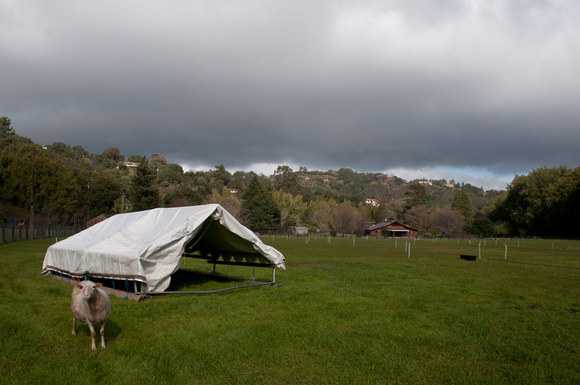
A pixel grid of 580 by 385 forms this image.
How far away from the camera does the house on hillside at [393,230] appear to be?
343 ft

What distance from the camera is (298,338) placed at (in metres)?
7.20

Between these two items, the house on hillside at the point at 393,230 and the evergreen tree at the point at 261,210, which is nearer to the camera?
the evergreen tree at the point at 261,210

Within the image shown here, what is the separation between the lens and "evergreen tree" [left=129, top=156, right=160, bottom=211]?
80250mm

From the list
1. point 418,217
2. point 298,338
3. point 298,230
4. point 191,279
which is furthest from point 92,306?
point 418,217

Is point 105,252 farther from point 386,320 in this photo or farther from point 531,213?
point 531,213

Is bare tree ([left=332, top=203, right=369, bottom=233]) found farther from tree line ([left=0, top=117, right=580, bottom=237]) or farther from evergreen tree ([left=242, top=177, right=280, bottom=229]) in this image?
evergreen tree ([left=242, top=177, right=280, bottom=229])

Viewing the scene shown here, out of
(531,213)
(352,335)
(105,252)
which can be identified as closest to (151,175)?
(105,252)

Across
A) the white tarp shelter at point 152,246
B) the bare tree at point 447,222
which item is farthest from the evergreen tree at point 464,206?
the white tarp shelter at point 152,246

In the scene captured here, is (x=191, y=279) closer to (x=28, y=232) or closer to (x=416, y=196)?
(x=28, y=232)

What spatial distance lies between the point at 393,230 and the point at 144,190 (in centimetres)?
6029

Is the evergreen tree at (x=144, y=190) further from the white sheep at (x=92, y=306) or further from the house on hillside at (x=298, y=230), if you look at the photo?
the white sheep at (x=92, y=306)

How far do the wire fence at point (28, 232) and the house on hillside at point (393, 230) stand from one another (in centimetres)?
7274

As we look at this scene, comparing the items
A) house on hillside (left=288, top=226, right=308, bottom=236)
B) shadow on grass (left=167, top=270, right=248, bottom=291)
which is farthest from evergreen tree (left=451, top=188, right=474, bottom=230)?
shadow on grass (left=167, top=270, right=248, bottom=291)

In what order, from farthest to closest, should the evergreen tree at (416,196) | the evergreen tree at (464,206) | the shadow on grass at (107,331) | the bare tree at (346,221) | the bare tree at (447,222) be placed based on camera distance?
the evergreen tree at (416,196)
the evergreen tree at (464,206)
the bare tree at (447,222)
the bare tree at (346,221)
the shadow on grass at (107,331)
